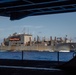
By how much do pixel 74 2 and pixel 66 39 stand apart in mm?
168476

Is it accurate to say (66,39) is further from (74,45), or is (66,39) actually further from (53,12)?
(53,12)

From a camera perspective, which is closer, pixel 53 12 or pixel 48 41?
pixel 53 12

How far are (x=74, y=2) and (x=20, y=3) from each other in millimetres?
4017

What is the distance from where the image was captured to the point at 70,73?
12320 mm

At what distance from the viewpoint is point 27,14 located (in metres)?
23.9

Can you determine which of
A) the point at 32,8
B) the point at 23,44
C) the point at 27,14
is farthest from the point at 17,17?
the point at 23,44

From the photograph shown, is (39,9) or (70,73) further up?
(39,9)

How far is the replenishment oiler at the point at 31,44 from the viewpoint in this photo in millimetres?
162125

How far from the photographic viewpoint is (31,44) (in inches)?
6432

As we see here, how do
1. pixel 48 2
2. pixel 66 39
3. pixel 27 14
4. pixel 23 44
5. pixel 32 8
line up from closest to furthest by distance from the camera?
pixel 48 2
pixel 32 8
pixel 27 14
pixel 23 44
pixel 66 39

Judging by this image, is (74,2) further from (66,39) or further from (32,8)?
(66,39)

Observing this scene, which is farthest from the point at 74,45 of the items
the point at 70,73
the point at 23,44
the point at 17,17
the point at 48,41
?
the point at 70,73

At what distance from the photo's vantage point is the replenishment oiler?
162125 mm

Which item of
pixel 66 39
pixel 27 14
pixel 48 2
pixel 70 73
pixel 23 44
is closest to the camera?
pixel 70 73
